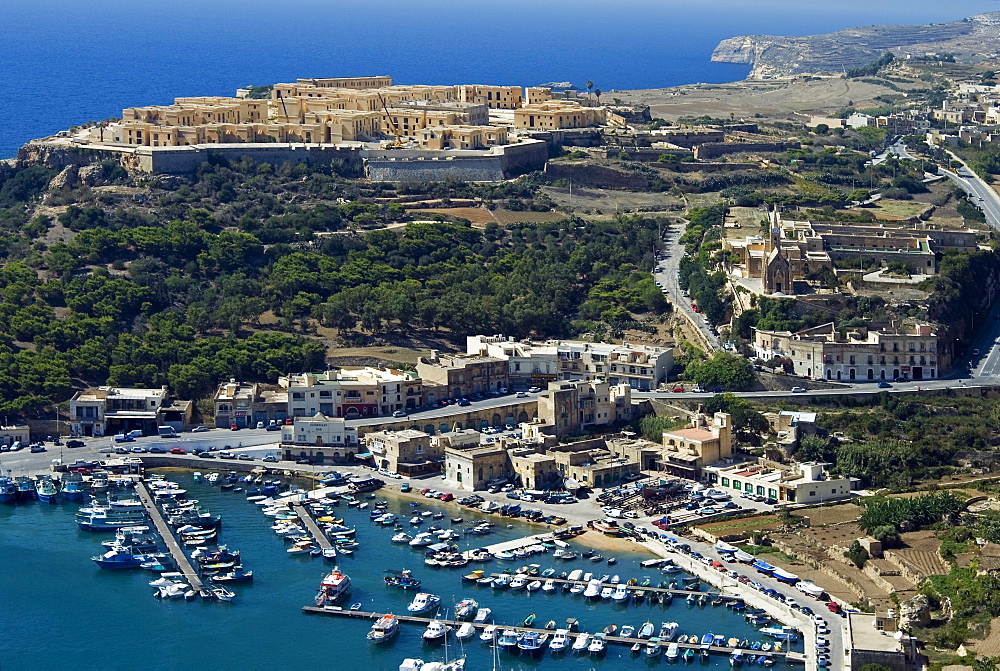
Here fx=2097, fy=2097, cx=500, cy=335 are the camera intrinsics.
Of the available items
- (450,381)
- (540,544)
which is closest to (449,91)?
(450,381)

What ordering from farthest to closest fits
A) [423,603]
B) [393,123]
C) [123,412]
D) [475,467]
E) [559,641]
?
[393,123], [123,412], [475,467], [423,603], [559,641]

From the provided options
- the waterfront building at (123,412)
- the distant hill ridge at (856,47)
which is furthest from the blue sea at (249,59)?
the waterfront building at (123,412)

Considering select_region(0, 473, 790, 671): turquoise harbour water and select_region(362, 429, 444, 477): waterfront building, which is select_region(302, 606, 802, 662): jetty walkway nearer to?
select_region(0, 473, 790, 671): turquoise harbour water

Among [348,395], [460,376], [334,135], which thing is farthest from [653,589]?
[334,135]

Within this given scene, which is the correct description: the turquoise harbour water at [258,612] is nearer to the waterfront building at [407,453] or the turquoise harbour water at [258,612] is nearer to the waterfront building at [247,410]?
the waterfront building at [407,453]

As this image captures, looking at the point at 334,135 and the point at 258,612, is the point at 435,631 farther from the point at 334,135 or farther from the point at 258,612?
the point at 334,135

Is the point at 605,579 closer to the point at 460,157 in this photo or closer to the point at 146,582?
the point at 146,582

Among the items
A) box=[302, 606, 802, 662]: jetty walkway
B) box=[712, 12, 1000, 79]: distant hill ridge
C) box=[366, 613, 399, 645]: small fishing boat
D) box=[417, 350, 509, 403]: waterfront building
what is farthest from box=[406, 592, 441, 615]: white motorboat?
box=[712, 12, 1000, 79]: distant hill ridge
